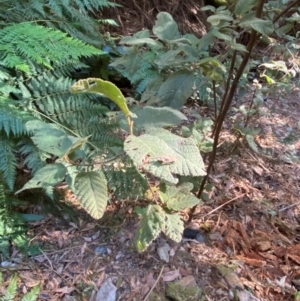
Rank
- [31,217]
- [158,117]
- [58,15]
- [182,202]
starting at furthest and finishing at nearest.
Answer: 1. [58,15]
2. [31,217]
3. [182,202]
4. [158,117]

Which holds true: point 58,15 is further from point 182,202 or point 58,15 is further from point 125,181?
point 182,202

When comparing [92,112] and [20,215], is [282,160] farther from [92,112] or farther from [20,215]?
[20,215]

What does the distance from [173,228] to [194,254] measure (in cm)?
40

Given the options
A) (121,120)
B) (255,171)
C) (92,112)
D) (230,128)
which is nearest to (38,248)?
(92,112)

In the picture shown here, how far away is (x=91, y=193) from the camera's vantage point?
86cm

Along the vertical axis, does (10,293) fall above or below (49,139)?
below

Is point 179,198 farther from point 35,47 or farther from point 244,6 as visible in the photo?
point 35,47

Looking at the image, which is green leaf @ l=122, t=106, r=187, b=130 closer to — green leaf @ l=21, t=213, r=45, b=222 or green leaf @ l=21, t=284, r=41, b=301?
green leaf @ l=21, t=284, r=41, b=301

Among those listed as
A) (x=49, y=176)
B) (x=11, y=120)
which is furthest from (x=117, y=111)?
(x=11, y=120)

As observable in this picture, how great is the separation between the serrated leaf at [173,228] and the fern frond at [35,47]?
927mm

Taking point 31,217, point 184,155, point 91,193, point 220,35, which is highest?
point 220,35

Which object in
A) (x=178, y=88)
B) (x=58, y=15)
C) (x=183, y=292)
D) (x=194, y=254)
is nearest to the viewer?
(x=178, y=88)

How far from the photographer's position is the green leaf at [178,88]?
3.05 feet

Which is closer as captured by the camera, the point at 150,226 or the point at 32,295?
the point at 150,226
